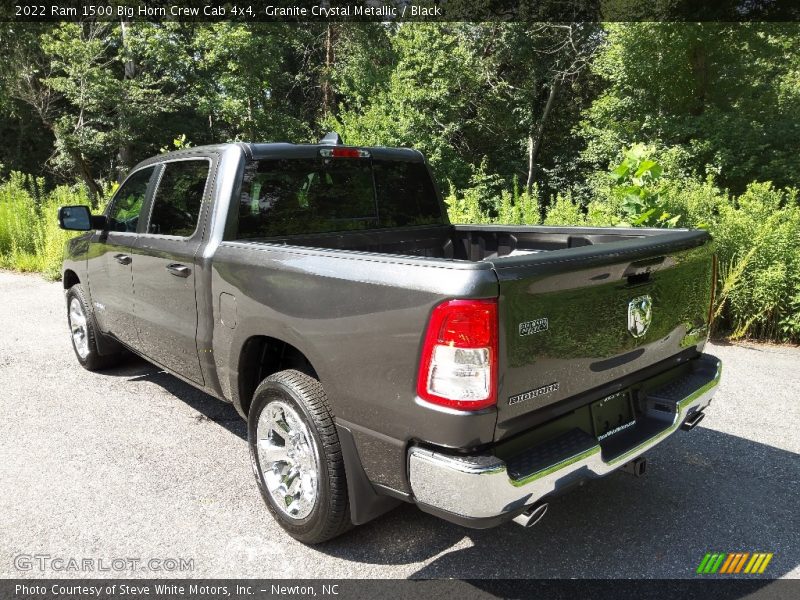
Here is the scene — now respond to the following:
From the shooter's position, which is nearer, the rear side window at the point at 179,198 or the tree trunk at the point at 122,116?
the rear side window at the point at 179,198

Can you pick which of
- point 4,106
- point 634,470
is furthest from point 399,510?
point 4,106

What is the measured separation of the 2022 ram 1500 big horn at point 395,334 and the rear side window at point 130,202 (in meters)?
0.15

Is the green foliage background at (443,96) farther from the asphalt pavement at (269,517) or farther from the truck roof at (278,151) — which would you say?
the truck roof at (278,151)

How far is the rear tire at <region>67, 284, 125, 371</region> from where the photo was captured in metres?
5.39

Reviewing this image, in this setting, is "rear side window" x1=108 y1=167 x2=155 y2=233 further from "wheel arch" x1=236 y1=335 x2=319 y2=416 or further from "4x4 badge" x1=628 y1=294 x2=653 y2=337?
"4x4 badge" x1=628 y1=294 x2=653 y2=337

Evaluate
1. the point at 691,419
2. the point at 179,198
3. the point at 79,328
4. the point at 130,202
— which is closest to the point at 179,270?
the point at 179,198

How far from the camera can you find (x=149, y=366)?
5949 mm

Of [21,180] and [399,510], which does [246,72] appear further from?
[399,510]

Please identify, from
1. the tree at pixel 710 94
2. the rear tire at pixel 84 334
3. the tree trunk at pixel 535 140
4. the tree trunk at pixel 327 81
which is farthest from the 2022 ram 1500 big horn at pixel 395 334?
the tree trunk at pixel 327 81

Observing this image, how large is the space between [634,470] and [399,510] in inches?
50.5

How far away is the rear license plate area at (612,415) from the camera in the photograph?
2676 millimetres

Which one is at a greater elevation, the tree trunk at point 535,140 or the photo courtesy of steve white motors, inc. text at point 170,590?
the tree trunk at point 535,140

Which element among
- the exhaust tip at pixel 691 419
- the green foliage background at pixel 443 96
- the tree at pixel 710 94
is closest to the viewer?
the exhaust tip at pixel 691 419

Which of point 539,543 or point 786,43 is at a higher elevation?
point 786,43
